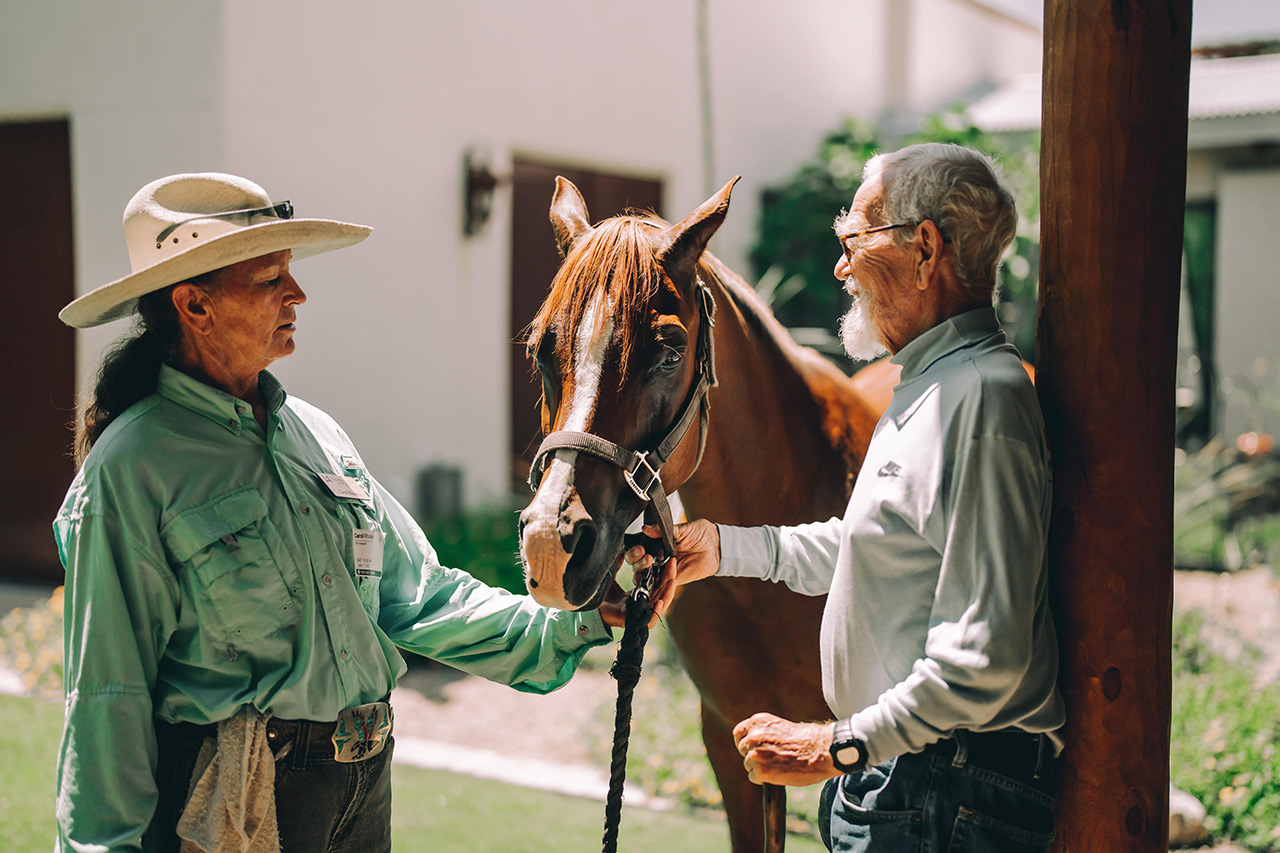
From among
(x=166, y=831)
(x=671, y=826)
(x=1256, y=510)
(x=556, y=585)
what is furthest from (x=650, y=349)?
(x=1256, y=510)

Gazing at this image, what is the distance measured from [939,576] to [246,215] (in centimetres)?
138

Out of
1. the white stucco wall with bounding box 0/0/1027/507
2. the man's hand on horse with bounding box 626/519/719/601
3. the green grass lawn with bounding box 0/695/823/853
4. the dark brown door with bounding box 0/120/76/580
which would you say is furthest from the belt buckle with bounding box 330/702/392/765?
the dark brown door with bounding box 0/120/76/580

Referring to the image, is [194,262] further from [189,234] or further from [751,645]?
[751,645]

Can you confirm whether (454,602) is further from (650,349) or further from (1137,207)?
(1137,207)

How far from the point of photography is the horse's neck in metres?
2.36

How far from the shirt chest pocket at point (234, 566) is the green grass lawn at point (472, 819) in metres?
2.18

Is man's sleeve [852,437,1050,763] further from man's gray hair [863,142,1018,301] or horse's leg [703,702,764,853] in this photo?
horse's leg [703,702,764,853]

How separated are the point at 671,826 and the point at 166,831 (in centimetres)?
246

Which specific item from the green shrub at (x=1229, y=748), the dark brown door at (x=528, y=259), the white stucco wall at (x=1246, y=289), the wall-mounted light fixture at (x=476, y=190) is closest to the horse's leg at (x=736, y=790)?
the green shrub at (x=1229, y=748)

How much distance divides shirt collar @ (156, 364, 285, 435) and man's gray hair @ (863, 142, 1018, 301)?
120 centimetres

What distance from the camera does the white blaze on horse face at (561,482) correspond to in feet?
5.57

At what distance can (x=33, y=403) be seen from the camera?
682 centimetres

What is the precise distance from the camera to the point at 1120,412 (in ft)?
5.55

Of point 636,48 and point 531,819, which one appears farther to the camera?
point 636,48
